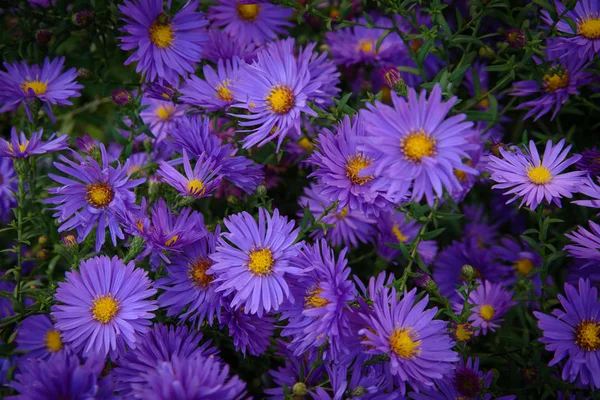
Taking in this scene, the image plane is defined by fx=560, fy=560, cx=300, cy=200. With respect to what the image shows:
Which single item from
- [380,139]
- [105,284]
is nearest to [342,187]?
[380,139]

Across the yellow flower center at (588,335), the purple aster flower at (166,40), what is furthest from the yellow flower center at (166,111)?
the yellow flower center at (588,335)

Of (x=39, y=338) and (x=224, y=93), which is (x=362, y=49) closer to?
(x=224, y=93)

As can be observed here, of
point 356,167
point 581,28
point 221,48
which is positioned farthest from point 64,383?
point 581,28

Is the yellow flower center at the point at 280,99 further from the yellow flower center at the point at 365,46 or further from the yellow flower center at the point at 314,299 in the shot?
the yellow flower center at the point at 365,46

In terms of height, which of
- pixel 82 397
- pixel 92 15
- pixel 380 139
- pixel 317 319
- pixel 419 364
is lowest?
pixel 82 397

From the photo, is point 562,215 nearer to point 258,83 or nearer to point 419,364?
point 419,364

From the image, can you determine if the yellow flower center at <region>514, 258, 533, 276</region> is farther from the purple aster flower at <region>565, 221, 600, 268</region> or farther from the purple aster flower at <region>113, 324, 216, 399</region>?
the purple aster flower at <region>113, 324, 216, 399</region>

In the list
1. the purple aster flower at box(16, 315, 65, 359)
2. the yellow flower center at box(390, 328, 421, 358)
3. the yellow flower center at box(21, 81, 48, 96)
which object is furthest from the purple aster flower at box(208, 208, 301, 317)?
the yellow flower center at box(21, 81, 48, 96)
